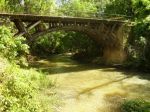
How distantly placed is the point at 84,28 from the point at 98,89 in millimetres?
13964

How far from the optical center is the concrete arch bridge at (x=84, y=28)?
31.3m

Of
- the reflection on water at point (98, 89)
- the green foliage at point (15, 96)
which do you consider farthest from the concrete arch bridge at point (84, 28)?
the green foliage at point (15, 96)

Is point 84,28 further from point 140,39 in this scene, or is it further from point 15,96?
point 15,96

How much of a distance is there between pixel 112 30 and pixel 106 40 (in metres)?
1.90

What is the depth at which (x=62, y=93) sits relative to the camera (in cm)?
2425

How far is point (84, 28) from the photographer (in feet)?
129

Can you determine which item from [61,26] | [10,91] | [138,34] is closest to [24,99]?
[10,91]

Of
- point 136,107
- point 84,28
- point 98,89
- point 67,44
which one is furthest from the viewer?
point 67,44

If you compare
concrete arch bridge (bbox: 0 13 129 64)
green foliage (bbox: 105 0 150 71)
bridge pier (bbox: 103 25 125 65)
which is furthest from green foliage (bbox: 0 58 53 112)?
bridge pier (bbox: 103 25 125 65)

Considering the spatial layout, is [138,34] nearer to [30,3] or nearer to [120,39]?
[120,39]

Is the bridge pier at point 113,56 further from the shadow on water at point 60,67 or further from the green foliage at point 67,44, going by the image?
the green foliage at point 67,44

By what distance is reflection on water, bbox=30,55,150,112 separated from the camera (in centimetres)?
2105

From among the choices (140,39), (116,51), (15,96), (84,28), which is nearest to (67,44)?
(116,51)

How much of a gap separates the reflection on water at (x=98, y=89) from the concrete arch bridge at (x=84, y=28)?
5636mm
